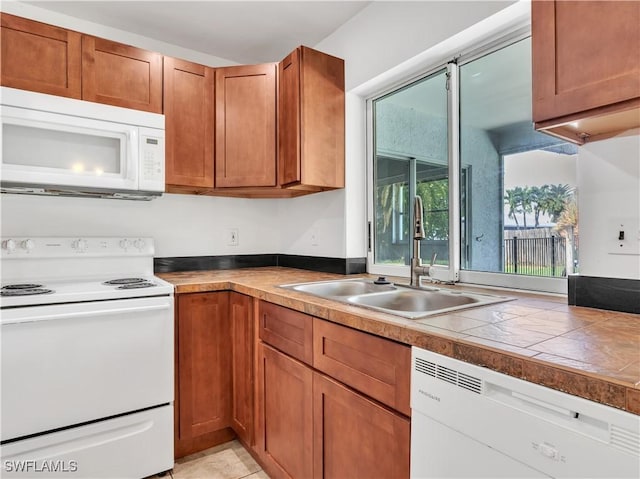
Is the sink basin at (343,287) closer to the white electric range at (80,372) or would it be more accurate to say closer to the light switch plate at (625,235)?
the white electric range at (80,372)

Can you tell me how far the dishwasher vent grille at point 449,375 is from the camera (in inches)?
32.4

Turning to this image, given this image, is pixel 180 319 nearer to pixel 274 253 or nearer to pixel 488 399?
pixel 274 253

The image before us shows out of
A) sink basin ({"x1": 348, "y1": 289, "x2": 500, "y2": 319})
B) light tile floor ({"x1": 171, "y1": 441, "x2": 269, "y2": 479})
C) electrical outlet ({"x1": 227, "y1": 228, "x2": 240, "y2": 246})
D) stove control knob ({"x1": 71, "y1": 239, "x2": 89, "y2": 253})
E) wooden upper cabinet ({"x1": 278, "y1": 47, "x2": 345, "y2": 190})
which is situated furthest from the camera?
electrical outlet ({"x1": 227, "y1": 228, "x2": 240, "y2": 246})

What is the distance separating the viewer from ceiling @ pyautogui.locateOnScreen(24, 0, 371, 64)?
6.76 ft

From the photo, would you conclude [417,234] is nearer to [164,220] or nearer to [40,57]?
[164,220]

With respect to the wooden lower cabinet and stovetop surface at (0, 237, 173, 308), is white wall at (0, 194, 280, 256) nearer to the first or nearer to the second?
stovetop surface at (0, 237, 173, 308)

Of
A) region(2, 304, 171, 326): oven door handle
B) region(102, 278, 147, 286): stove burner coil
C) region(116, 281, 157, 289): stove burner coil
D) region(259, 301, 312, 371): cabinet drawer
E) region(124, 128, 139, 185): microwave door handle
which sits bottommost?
region(259, 301, 312, 371): cabinet drawer

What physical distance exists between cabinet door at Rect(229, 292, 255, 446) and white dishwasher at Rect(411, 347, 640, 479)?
1.04 m

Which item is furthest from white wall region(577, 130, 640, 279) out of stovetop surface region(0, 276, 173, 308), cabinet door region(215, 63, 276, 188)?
stovetop surface region(0, 276, 173, 308)

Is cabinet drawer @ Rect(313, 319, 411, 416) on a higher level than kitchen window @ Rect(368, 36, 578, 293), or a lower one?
lower

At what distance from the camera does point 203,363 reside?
193 centimetres

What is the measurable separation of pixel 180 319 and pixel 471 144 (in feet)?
5.54

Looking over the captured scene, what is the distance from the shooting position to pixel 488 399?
795 mm

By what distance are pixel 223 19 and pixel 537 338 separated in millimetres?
2304
